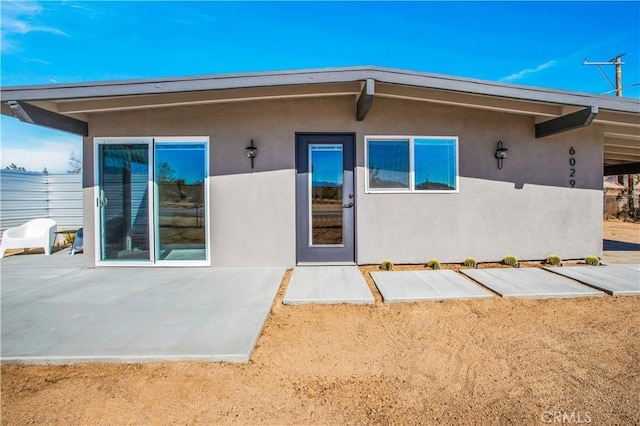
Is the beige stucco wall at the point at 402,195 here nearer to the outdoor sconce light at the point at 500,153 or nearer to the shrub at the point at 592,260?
the outdoor sconce light at the point at 500,153

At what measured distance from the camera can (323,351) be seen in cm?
246

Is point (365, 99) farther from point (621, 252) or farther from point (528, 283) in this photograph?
point (621, 252)

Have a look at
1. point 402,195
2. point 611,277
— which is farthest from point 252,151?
point 611,277

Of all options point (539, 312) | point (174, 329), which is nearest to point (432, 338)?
point (539, 312)

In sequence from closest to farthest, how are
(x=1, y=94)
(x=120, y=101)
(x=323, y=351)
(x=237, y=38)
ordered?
(x=323, y=351), (x=1, y=94), (x=120, y=101), (x=237, y=38)

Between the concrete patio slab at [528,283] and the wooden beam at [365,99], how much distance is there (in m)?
2.92

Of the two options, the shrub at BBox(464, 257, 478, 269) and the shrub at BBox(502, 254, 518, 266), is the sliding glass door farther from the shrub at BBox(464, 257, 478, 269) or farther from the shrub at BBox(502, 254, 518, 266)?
the shrub at BBox(502, 254, 518, 266)

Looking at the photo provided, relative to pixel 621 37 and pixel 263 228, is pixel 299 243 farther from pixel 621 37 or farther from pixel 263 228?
pixel 621 37

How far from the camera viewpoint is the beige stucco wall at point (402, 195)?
16.1 feet

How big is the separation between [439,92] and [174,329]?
4659 mm

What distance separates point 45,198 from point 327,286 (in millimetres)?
9671

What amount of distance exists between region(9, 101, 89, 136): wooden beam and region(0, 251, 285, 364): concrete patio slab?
2.22 metres

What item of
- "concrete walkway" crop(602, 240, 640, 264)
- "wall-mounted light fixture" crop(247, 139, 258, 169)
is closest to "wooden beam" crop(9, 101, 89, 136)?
"wall-mounted light fixture" crop(247, 139, 258, 169)

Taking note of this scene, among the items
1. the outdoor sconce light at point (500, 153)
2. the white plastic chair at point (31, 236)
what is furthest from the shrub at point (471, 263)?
the white plastic chair at point (31, 236)
